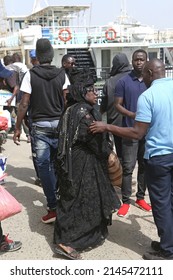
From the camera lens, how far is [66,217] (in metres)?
3.29

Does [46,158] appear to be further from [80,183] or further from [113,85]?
[113,85]

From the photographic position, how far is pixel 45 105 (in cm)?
390

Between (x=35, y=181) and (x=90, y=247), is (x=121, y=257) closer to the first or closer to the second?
(x=90, y=247)

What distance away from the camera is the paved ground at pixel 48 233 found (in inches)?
133

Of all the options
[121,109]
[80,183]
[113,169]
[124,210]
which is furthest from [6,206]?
[121,109]

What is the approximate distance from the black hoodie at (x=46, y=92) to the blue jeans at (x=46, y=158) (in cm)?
16

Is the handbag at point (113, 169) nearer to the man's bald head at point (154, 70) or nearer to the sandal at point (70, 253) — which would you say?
the sandal at point (70, 253)

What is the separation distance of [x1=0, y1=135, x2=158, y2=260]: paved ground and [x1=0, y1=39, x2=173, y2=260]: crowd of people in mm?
105

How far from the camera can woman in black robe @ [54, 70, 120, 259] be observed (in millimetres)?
3223

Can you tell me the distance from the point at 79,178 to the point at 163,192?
0.71 metres

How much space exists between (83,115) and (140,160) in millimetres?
1574

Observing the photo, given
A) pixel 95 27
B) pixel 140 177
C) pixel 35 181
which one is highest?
pixel 95 27

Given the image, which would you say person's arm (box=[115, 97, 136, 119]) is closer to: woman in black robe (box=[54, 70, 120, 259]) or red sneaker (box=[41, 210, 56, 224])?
woman in black robe (box=[54, 70, 120, 259])

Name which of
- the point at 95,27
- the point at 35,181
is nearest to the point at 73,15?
the point at 95,27
